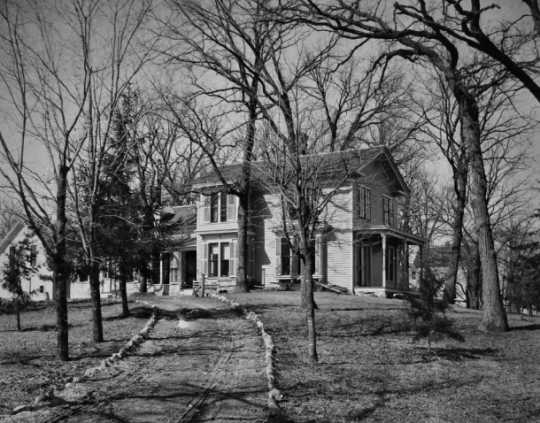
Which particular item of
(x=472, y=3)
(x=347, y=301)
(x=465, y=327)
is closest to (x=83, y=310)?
(x=347, y=301)

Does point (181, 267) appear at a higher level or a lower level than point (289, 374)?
higher

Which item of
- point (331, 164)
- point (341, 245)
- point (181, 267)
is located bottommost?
point (181, 267)

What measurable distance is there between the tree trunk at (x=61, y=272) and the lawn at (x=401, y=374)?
4.27 metres

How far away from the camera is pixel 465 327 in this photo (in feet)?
54.4

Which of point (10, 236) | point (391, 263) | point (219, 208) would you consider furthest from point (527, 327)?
point (10, 236)

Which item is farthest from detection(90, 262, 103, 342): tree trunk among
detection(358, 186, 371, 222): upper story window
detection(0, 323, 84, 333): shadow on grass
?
detection(358, 186, 371, 222): upper story window

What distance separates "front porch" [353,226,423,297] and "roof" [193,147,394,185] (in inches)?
149

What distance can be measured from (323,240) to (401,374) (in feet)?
63.5

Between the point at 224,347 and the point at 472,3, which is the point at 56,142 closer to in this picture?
the point at 224,347

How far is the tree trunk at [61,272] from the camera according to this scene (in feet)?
40.5

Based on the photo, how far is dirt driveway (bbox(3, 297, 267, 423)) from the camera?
8297 millimetres

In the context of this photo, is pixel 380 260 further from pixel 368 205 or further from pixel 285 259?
pixel 285 259

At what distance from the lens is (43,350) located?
44.7 ft

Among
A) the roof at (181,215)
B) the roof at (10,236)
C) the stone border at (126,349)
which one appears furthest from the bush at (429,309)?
the roof at (10,236)
